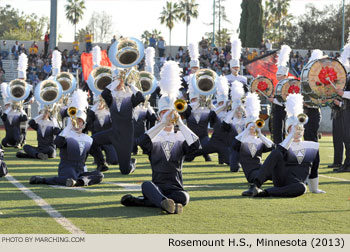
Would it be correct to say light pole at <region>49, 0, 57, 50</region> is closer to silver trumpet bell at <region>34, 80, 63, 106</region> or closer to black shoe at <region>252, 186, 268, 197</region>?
silver trumpet bell at <region>34, 80, 63, 106</region>

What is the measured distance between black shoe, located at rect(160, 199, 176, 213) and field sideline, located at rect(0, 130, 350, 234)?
9cm

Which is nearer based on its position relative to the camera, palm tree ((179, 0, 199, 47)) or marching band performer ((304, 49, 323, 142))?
marching band performer ((304, 49, 323, 142))

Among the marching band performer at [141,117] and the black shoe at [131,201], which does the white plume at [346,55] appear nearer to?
the marching band performer at [141,117]

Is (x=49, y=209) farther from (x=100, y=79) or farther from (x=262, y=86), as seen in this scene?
(x=262, y=86)

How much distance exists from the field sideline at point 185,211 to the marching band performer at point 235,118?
4.11ft

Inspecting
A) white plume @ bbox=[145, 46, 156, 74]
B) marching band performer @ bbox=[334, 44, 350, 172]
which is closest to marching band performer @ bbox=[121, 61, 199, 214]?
marching band performer @ bbox=[334, 44, 350, 172]

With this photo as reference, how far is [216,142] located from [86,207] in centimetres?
563

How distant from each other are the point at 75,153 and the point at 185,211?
268cm

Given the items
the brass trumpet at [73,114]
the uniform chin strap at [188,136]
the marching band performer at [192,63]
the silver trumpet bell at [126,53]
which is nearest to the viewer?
the uniform chin strap at [188,136]

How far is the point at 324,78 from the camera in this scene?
897 cm

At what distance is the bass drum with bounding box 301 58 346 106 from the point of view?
8.95 meters

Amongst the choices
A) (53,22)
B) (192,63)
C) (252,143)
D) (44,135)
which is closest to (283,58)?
(192,63)

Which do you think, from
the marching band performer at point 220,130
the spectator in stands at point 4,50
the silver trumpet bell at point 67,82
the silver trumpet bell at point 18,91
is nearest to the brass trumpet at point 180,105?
the marching band performer at point 220,130

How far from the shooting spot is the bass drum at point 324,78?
29.3 ft
